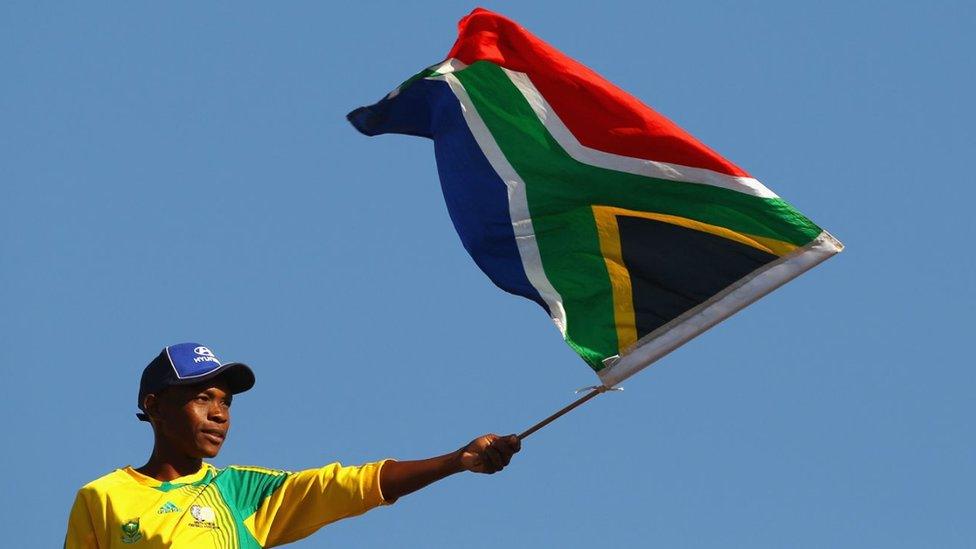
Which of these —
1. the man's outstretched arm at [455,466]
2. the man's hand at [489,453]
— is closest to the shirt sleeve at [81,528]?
the man's outstretched arm at [455,466]

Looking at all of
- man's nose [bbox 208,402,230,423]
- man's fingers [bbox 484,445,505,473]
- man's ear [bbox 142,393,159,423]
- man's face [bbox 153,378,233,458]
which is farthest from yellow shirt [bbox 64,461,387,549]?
man's fingers [bbox 484,445,505,473]

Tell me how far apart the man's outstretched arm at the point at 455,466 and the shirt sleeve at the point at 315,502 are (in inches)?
3.6

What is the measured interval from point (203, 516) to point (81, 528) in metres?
0.75

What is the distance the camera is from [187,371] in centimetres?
1155

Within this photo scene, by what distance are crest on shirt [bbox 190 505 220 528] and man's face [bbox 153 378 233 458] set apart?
0.48 metres

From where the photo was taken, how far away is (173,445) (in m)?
11.6

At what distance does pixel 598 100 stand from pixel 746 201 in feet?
5.20

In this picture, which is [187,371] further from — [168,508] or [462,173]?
[462,173]

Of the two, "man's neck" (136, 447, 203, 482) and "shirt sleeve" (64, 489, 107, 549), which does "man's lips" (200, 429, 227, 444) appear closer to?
"man's neck" (136, 447, 203, 482)

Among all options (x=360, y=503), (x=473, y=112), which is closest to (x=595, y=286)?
(x=473, y=112)

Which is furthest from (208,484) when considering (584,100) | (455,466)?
(584,100)

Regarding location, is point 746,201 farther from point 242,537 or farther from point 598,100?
point 242,537

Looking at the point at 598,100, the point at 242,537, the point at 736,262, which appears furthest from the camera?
the point at 598,100

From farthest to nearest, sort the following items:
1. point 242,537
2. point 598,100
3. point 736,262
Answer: point 598,100
point 736,262
point 242,537
